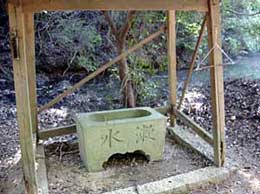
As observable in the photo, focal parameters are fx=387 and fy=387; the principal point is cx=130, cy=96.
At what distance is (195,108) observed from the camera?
505 cm

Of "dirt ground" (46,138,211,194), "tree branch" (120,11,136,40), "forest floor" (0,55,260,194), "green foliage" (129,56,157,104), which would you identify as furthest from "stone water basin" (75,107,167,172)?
"green foliage" (129,56,157,104)

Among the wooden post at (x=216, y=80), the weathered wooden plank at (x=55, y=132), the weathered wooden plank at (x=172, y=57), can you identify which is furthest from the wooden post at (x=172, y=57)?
the weathered wooden plank at (x=55, y=132)

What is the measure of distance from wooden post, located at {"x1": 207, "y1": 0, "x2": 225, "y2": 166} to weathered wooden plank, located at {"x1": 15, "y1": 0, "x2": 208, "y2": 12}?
7.5 inches

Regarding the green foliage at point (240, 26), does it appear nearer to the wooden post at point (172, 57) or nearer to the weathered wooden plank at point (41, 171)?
→ the wooden post at point (172, 57)

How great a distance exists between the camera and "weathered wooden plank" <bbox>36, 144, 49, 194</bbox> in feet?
9.60

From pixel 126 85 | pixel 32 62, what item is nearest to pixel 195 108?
pixel 126 85

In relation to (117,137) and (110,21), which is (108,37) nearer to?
(110,21)

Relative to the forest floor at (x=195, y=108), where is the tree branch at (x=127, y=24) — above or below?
above

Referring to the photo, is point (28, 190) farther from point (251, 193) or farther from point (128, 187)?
point (251, 193)

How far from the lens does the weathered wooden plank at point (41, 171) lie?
9.60ft

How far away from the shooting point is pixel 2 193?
298cm

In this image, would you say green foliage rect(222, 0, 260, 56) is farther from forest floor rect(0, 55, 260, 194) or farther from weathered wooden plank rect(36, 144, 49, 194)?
weathered wooden plank rect(36, 144, 49, 194)

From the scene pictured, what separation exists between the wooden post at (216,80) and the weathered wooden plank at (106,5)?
19cm

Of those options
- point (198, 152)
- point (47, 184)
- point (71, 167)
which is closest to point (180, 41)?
point (198, 152)
